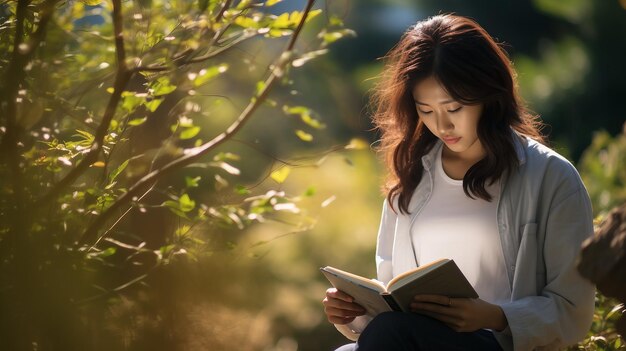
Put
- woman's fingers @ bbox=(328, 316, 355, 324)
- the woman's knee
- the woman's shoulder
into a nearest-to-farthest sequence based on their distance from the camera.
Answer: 1. the woman's knee
2. the woman's shoulder
3. woman's fingers @ bbox=(328, 316, 355, 324)

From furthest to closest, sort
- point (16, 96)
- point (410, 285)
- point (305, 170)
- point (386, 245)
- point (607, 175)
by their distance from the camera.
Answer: point (305, 170) < point (607, 175) < point (386, 245) < point (410, 285) < point (16, 96)

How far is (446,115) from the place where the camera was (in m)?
2.43

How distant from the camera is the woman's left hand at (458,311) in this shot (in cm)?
212

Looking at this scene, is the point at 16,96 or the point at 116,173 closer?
the point at 16,96

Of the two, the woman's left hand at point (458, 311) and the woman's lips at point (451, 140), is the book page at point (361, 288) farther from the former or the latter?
the woman's lips at point (451, 140)

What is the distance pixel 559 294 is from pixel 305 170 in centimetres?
365

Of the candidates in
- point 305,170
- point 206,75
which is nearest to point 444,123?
point 206,75

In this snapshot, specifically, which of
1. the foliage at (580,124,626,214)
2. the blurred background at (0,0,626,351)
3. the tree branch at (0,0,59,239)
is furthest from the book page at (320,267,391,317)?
the foliage at (580,124,626,214)

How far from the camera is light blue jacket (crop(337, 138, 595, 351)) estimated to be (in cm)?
220

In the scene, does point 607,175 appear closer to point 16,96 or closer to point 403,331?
point 403,331

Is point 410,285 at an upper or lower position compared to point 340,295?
upper

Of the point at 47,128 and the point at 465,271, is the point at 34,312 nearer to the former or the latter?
the point at 47,128

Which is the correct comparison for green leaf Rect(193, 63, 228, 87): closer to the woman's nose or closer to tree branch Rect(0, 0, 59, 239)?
tree branch Rect(0, 0, 59, 239)

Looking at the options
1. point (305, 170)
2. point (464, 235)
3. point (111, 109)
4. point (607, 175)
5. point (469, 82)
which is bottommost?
point (305, 170)
